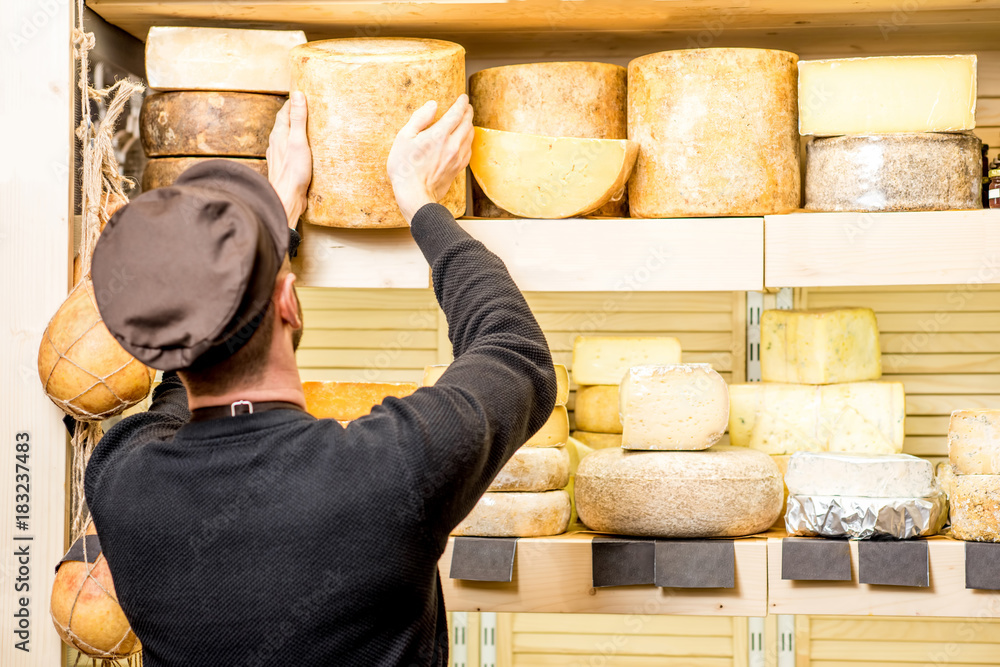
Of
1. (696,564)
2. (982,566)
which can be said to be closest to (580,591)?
(696,564)

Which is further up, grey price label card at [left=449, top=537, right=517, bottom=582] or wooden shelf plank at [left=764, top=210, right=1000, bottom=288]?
wooden shelf plank at [left=764, top=210, right=1000, bottom=288]

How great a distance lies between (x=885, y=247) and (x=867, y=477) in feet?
1.38

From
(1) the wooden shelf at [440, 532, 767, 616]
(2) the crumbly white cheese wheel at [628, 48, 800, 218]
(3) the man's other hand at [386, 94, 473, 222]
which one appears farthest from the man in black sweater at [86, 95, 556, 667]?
(2) the crumbly white cheese wheel at [628, 48, 800, 218]

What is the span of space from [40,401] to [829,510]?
1475 millimetres

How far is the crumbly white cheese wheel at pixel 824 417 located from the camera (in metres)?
1.84

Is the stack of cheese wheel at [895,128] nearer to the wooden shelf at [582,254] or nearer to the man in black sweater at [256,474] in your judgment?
the wooden shelf at [582,254]

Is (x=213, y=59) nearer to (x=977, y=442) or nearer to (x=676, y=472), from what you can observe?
(x=676, y=472)

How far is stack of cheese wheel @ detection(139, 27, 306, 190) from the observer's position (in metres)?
1.68

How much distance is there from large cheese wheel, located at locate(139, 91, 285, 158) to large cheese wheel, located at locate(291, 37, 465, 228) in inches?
5.2

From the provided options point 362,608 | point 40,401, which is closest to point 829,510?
point 362,608

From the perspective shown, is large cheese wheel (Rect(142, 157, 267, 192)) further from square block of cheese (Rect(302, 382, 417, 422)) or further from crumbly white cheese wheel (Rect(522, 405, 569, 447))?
crumbly white cheese wheel (Rect(522, 405, 569, 447))

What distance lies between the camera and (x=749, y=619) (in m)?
2.79

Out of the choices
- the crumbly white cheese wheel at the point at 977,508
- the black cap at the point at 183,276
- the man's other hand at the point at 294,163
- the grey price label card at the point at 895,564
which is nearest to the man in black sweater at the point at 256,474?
the black cap at the point at 183,276

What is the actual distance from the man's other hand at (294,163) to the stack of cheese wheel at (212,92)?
9 cm
